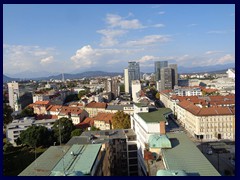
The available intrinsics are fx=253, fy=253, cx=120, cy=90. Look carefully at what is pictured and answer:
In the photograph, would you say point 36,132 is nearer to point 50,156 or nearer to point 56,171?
point 50,156

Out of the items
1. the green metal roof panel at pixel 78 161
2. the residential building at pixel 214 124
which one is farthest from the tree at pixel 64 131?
the residential building at pixel 214 124

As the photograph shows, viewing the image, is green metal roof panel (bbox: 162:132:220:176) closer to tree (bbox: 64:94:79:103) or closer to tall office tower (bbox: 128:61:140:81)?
tree (bbox: 64:94:79:103)

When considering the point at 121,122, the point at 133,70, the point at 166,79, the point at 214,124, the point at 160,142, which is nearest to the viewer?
the point at 160,142

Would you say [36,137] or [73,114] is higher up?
[73,114]

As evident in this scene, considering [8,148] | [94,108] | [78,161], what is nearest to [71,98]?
[94,108]

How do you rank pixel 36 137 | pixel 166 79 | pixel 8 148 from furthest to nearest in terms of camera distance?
pixel 166 79 < pixel 8 148 < pixel 36 137

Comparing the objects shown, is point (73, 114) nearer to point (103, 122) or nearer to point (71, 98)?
point (103, 122)

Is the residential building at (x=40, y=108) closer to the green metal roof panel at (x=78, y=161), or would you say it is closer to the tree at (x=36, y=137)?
the tree at (x=36, y=137)

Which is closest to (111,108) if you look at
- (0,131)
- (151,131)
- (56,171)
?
(151,131)
